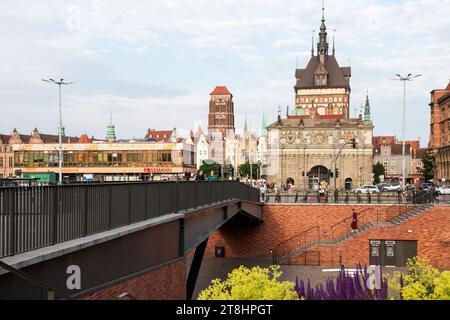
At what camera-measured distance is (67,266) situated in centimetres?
941

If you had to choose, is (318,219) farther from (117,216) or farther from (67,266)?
(67,266)

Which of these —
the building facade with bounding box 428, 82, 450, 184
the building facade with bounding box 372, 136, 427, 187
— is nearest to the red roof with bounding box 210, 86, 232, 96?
the building facade with bounding box 372, 136, 427, 187

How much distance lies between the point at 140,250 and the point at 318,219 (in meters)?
28.5

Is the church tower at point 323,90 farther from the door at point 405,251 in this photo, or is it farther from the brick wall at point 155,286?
the brick wall at point 155,286

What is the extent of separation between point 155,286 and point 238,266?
22.1 m

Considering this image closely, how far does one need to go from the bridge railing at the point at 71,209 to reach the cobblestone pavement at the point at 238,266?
1312 cm

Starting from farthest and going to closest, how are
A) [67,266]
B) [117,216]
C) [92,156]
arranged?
[92,156]
[117,216]
[67,266]

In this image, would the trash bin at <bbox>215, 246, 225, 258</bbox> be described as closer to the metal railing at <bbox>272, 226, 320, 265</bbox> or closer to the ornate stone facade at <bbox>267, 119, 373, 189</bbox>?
the metal railing at <bbox>272, 226, 320, 265</bbox>

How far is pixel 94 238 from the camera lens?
10.7m

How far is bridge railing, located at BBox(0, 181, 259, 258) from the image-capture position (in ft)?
28.1

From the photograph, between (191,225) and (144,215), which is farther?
(191,225)

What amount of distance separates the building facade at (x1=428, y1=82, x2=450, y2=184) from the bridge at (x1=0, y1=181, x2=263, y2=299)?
241 feet
